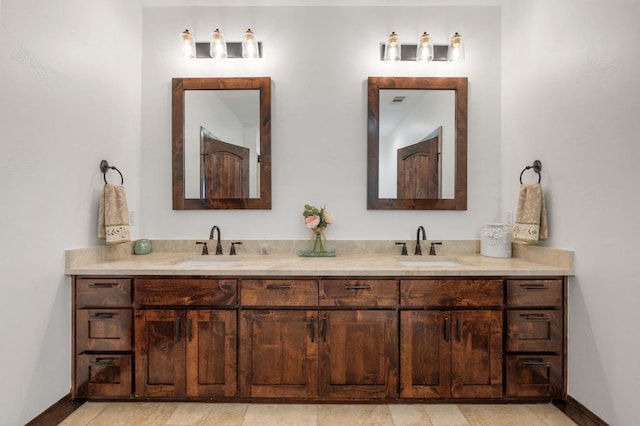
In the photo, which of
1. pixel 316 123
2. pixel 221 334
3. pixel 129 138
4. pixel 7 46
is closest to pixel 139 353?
pixel 221 334

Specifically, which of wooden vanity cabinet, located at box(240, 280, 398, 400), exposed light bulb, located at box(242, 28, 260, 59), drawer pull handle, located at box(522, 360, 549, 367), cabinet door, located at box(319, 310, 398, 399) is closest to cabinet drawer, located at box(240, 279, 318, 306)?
wooden vanity cabinet, located at box(240, 280, 398, 400)

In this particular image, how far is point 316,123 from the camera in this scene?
96.6 inches

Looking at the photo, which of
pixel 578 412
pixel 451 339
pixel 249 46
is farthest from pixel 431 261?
pixel 249 46

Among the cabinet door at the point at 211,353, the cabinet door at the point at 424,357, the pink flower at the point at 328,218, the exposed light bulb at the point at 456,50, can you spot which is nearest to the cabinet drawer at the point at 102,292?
the cabinet door at the point at 211,353

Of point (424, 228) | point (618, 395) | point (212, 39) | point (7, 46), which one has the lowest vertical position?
point (618, 395)

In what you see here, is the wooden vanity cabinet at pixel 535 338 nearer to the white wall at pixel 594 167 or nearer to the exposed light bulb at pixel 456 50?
the white wall at pixel 594 167

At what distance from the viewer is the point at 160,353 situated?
184cm

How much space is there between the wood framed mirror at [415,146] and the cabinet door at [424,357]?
0.90 metres

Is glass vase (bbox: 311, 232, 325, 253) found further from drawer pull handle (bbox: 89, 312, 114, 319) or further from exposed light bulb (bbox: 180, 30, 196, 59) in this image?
exposed light bulb (bbox: 180, 30, 196, 59)

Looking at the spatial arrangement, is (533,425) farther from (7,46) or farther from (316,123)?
(7,46)

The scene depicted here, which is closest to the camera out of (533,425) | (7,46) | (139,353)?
(7,46)

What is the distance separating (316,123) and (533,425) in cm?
228

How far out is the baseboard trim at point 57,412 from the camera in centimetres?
164

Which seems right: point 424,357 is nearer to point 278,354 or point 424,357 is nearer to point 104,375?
point 278,354
